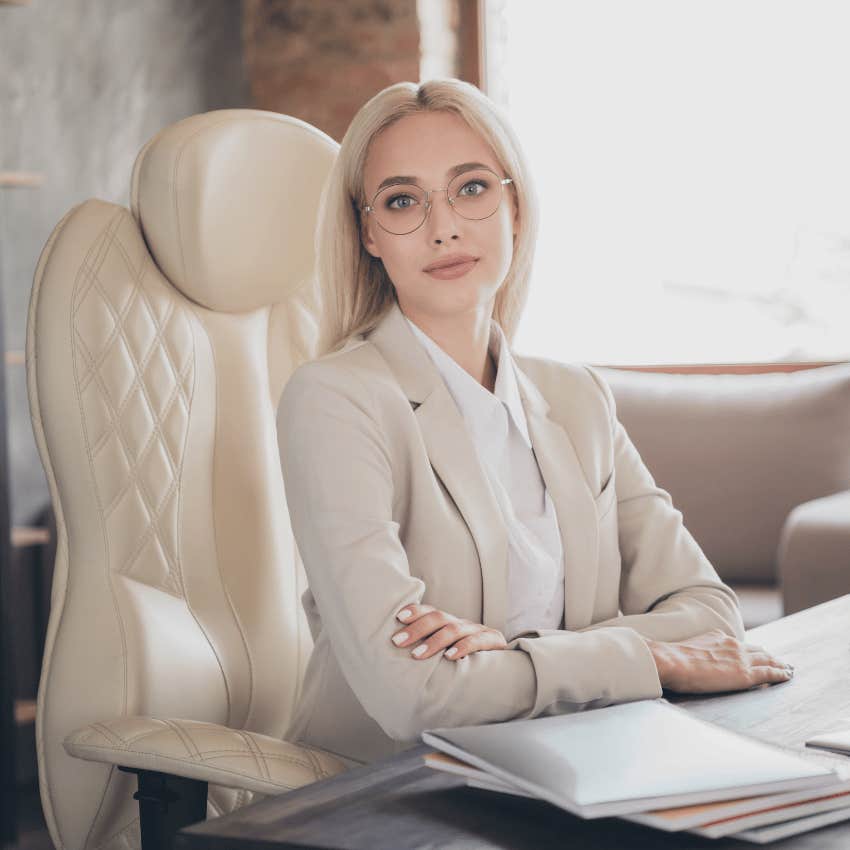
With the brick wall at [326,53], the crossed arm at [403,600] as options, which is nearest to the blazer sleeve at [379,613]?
the crossed arm at [403,600]

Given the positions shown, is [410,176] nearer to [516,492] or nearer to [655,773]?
[516,492]

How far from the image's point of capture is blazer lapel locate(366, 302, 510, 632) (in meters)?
1.39

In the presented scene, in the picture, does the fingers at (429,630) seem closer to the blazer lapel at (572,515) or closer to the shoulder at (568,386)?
the blazer lapel at (572,515)

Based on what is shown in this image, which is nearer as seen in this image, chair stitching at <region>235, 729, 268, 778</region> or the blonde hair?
chair stitching at <region>235, 729, 268, 778</region>

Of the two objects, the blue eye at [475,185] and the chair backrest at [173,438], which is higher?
the blue eye at [475,185]

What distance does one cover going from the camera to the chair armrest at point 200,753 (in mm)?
1232

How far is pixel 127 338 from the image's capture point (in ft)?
5.00

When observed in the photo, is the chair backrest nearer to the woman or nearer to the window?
the woman

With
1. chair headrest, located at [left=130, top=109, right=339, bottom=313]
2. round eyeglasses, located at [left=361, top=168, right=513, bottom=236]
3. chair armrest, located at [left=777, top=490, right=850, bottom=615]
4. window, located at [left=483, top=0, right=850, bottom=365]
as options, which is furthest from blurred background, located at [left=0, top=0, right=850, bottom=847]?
round eyeglasses, located at [left=361, top=168, right=513, bottom=236]

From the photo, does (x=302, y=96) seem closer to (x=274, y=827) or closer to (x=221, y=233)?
(x=221, y=233)

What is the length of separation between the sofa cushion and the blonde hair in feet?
5.27

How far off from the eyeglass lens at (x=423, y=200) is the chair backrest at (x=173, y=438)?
0.66ft

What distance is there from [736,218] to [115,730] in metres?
2.90

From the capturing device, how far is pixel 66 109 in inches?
133
